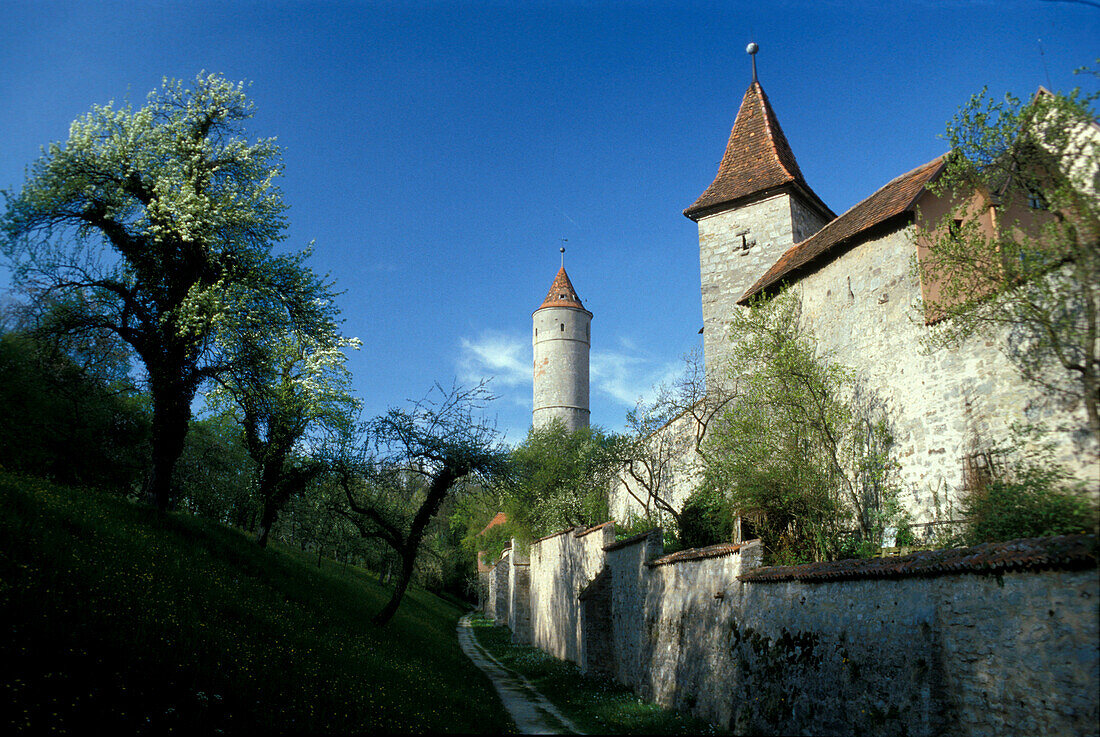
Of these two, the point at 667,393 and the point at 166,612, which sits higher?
the point at 667,393

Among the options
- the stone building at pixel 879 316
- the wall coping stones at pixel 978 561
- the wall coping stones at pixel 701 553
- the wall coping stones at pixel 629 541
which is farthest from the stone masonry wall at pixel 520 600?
the wall coping stones at pixel 978 561

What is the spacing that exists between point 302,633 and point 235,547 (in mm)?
3912

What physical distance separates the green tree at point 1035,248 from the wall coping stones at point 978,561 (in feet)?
5.08

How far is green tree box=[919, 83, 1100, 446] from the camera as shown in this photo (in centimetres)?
688

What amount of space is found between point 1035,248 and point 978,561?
460cm

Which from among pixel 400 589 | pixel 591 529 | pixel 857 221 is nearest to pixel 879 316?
pixel 857 221

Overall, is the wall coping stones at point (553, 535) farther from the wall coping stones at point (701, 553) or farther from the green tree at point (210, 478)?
the green tree at point (210, 478)

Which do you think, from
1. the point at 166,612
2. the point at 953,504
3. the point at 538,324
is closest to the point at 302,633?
the point at 166,612

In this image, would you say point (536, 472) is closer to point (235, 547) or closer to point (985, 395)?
point (235, 547)

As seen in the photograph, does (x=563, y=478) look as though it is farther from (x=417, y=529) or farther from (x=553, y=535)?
(x=417, y=529)

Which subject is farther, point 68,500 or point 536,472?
point 536,472

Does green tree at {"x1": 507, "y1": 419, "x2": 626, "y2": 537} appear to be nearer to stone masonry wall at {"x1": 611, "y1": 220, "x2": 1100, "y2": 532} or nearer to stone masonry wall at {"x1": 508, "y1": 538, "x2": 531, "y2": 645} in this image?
stone masonry wall at {"x1": 508, "y1": 538, "x2": 531, "y2": 645}

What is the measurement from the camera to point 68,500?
31.8 feet

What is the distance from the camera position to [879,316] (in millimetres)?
13266
